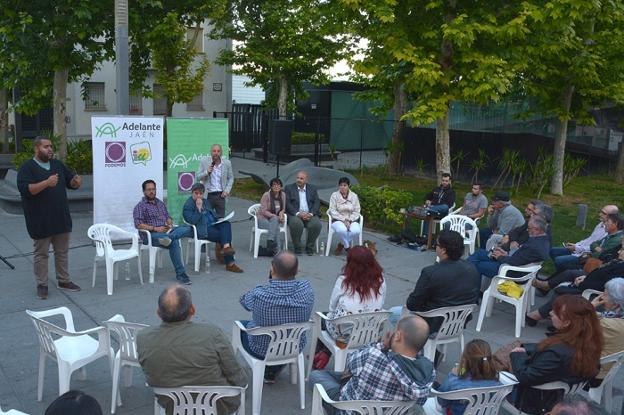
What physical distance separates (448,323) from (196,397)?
2.31 meters

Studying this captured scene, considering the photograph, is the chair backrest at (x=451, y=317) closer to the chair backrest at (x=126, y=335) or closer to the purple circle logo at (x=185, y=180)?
the chair backrest at (x=126, y=335)

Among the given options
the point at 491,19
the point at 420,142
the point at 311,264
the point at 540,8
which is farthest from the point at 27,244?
→ the point at 420,142

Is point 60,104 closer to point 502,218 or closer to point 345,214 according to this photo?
point 345,214

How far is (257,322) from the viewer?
15.2 feet

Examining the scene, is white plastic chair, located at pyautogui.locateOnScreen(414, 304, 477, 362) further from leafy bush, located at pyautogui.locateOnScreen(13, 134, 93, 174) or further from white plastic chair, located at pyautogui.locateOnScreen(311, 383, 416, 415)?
leafy bush, located at pyautogui.locateOnScreen(13, 134, 93, 174)

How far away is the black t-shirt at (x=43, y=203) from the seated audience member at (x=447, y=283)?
4.09m

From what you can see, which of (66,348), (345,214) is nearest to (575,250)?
(345,214)

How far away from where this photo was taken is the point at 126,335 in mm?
4359

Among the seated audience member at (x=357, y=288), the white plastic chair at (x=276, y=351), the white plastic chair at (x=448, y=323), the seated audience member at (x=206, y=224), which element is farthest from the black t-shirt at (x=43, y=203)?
the white plastic chair at (x=448, y=323)

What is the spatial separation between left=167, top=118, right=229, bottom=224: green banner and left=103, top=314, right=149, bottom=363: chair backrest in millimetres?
5531

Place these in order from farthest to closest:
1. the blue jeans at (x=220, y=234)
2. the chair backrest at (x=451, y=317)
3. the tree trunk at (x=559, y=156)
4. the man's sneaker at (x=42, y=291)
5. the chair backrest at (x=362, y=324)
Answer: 1. the tree trunk at (x=559, y=156)
2. the blue jeans at (x=220, y=234)
3. the man's sneaker at (x=42, y=291)
4. the chair backrest at (x=451, y=317)
5. the chair backrest at (x=362, y=324)

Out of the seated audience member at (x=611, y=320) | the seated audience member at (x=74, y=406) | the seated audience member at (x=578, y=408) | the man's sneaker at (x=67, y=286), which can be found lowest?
the man's sneaker at (x=67, y=286)

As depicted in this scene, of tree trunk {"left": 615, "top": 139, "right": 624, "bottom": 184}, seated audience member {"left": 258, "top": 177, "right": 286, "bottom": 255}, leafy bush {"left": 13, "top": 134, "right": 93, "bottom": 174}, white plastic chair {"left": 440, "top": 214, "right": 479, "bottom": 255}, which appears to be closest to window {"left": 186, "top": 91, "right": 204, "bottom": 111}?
leafy bush {"left": 13, "top": 134, "right": 93, "bottom": 174}

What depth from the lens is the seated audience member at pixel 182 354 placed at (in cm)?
362
